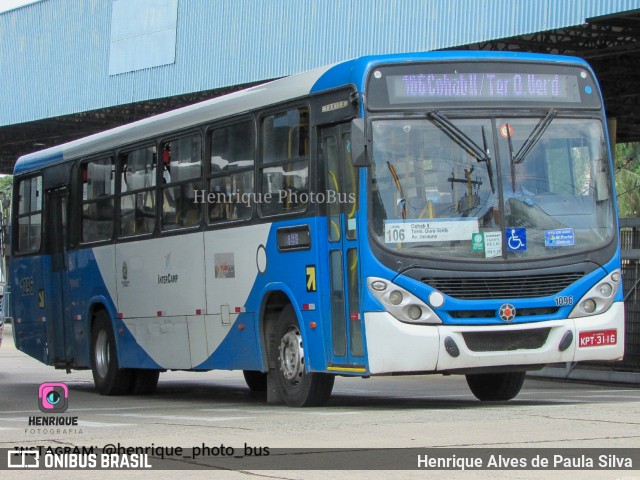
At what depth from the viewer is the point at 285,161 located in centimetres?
1328

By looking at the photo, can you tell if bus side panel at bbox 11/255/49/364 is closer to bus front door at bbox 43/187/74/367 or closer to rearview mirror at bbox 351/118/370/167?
bus front door at bbox 43/187/74/367

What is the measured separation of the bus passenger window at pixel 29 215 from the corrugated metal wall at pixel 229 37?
28.3ft

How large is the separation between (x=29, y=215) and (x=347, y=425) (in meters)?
10.7

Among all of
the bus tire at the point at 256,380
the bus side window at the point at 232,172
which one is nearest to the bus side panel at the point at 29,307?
the bus tire at the point at 256,380

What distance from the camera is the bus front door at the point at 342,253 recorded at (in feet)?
39.8

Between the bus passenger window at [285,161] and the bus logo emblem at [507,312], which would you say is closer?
the bus logo emblem at [507,312]

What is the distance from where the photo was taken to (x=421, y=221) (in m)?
11.8

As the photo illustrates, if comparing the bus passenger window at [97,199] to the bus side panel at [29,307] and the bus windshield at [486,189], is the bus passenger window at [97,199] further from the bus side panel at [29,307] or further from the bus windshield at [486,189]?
the bus windshield at [486,189]

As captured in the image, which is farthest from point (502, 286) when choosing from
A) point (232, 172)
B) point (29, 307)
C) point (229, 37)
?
point (229, 37)

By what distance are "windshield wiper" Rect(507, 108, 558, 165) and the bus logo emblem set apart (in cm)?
133

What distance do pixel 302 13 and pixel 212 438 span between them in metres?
20.4

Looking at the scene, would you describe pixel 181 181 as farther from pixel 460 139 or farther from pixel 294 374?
pixel 460 139

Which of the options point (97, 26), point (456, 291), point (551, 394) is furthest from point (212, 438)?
point (97, 26)
